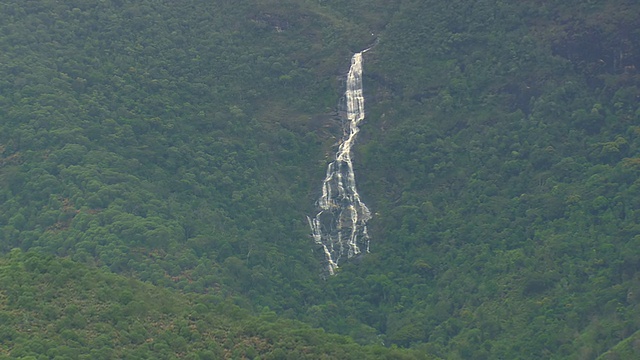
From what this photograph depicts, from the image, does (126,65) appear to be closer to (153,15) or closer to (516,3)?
(153,15)

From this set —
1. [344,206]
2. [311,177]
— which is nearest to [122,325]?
[344,206]

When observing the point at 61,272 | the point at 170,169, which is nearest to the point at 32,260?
the point at 61,272

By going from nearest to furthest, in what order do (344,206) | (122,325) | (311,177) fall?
(122,325) → (344,206) → (311,177)

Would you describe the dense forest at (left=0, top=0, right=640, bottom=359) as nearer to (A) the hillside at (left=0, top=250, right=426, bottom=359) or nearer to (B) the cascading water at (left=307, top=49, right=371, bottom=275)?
(A) the hillside at (left=0, top=250, right=426, bottom=359)

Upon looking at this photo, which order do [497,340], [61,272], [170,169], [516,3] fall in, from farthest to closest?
[516,3] → [170,169] → [497,340] → [61,272]

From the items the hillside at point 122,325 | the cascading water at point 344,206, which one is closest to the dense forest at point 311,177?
the hillside at point 122,325

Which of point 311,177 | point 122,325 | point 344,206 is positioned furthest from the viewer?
point 311,177

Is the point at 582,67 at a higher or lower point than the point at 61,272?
higher

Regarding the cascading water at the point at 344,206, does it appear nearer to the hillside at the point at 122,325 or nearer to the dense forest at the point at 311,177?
the dense forest at the point at 311,177

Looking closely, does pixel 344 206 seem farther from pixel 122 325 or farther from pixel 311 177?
pixel 122 325
